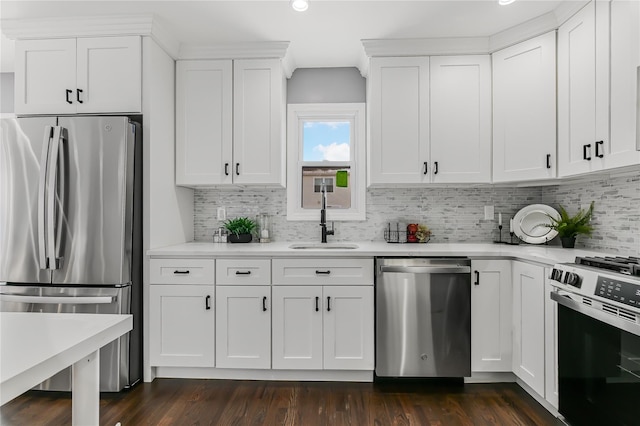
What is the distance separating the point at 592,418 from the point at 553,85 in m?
2.00

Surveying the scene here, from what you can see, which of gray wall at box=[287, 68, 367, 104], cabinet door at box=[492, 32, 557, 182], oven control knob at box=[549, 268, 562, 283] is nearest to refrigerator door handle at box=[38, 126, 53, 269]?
gray wall at box=[287, 68, 367, 104]

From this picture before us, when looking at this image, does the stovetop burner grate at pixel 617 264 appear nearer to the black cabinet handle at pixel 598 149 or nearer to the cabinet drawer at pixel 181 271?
the black cabinet handle at pixel 598 149

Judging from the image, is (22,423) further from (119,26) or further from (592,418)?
(592,418)

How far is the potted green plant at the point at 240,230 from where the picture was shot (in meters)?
3.15

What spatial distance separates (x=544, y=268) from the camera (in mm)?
2178

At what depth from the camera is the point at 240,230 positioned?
3.16 m

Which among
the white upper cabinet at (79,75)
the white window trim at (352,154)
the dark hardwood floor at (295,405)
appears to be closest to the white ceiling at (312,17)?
the white upper cabinet at (79,75)

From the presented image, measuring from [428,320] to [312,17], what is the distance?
220cm

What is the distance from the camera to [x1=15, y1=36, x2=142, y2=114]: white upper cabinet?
2617 mm

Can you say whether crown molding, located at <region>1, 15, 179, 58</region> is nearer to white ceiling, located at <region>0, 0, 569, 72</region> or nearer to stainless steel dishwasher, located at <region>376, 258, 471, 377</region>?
white ceiling, located at <region>0, 0, 569, 72</region>

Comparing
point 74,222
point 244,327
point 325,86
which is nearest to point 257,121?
point 325,86

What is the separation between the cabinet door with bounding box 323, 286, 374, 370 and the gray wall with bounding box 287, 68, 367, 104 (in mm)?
1727

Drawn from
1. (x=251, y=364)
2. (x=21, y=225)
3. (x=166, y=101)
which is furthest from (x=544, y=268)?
(x=21, y=225)

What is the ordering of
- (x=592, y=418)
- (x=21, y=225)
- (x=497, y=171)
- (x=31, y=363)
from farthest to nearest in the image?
1. (x=497, y=171)
2. (x=21, y=225)
3. (x=592, y=418)
4. (x=31, y=363)
